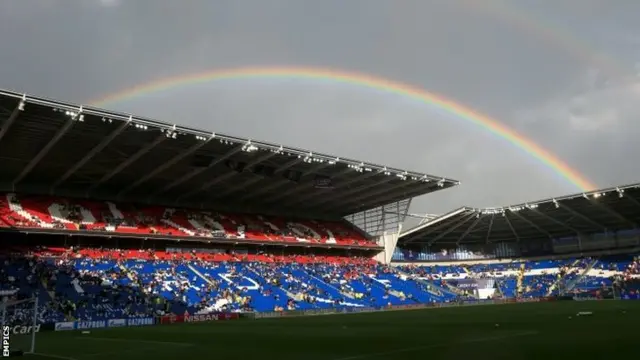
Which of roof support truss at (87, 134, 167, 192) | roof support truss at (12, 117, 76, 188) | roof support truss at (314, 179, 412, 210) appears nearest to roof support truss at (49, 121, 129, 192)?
roof support truss at (87, 134, 167, 192)

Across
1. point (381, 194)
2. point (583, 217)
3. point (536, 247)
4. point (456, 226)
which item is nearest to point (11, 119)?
point (381, 194)

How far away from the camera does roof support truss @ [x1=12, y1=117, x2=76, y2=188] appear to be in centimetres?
3997

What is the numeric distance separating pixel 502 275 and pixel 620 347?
72.0m

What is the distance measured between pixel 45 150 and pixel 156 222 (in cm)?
1899

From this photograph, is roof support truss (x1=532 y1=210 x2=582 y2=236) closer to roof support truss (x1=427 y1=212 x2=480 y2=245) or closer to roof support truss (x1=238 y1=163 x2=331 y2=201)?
roof support truss (x1=427 y1=212 x2=480 y2=245)

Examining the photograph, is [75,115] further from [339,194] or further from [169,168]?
[339,194]

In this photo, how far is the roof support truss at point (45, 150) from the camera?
3997cm

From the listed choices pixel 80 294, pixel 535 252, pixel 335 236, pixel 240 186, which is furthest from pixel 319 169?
pixel 535 252

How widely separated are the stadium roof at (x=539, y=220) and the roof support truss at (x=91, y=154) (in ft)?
161

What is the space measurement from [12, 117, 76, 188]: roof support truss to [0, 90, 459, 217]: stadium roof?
0.33 feet

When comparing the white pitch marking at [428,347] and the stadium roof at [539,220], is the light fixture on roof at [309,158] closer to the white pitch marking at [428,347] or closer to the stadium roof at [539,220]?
the stadium roof at [539,220]

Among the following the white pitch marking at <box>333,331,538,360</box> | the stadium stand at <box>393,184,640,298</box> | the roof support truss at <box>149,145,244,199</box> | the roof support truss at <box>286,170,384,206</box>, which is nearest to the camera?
the white pitch marking at <box>333,331,538,360</box>

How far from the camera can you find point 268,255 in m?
69.7

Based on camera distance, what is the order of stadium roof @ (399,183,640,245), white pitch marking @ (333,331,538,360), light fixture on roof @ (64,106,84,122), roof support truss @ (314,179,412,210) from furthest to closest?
1. stadium roof @ (399,183,640,245)
2. roof support truss @ (314,179,412,210)
3. light fixture on roof @ (64,106,84,122)
4. white pitch marking @ (333,331,538,360)
